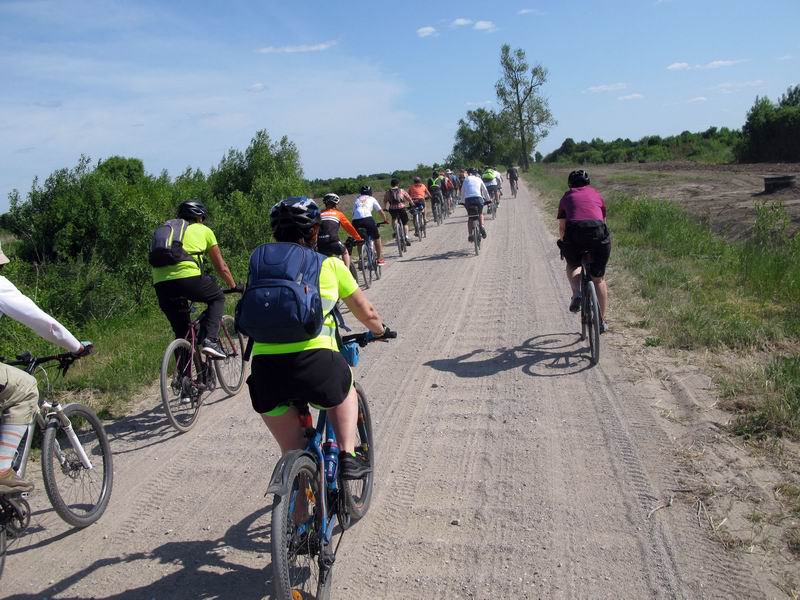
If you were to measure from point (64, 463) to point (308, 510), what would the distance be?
6.92 feet

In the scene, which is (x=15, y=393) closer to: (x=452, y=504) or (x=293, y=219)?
(x=293, y=219)

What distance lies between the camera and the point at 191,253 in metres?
6.16

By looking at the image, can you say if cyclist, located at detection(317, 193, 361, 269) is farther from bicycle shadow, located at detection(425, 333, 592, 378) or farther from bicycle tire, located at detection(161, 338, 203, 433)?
bicycle tire, located at detection(161, 338, 203, 433)

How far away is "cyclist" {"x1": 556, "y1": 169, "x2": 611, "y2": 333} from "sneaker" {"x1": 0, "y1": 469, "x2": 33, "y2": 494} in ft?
18.3

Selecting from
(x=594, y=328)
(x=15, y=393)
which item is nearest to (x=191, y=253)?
(x=15, y=393)

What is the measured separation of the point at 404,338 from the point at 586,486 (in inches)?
172

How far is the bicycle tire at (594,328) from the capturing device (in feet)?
22.6

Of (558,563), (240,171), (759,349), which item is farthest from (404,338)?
(240,171)

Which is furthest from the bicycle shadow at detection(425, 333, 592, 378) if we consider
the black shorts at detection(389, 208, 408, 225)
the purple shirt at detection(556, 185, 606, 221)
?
the black shorts at detection(389, 208, 408, 225)

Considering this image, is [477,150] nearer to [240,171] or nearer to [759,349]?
[240,171]

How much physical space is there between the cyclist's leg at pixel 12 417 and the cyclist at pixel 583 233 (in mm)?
5398

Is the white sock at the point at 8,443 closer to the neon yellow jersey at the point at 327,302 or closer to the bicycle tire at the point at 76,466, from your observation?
the bicycle tire at the point at 76,466

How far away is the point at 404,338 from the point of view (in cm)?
858

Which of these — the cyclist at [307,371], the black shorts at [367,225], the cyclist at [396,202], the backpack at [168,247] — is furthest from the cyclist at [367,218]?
the cyclist at [307,371]
